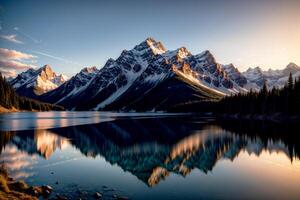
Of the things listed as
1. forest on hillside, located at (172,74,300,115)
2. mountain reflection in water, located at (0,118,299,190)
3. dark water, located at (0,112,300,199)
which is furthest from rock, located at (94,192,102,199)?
forest on hillside, located at (172,74,300,115)

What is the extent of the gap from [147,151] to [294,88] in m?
93.9

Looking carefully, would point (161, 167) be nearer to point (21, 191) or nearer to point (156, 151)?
point (156, 151)

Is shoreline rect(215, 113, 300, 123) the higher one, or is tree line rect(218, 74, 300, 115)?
tree line rect(218, 74, 300, 115)

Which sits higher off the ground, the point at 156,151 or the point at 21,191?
the point at 21,191

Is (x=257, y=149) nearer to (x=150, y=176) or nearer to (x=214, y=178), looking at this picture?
(x=214, y=178)

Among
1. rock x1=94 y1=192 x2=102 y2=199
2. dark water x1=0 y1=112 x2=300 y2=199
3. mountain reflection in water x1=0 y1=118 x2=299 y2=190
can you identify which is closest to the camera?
rock x1=94 y1=192 x2=102 y2=199

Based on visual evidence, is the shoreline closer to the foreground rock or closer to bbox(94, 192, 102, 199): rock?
bbox(94, 192, 102, 199): rock

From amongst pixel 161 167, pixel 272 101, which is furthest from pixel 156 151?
pixel 272 101

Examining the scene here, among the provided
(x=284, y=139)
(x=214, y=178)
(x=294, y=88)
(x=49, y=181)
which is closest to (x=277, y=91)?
(x=294, y=88)

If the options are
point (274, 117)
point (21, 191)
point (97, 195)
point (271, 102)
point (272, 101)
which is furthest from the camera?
point (271, 102)

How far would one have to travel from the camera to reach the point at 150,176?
3819 cm

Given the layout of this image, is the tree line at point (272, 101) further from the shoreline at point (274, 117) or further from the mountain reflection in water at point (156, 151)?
the mountain reflection in water at point (156, 151)

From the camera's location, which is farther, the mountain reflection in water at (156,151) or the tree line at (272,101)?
the tree line at (272,101)

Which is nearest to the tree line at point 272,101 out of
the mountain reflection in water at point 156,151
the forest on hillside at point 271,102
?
the forest on hillside at point 271,102
